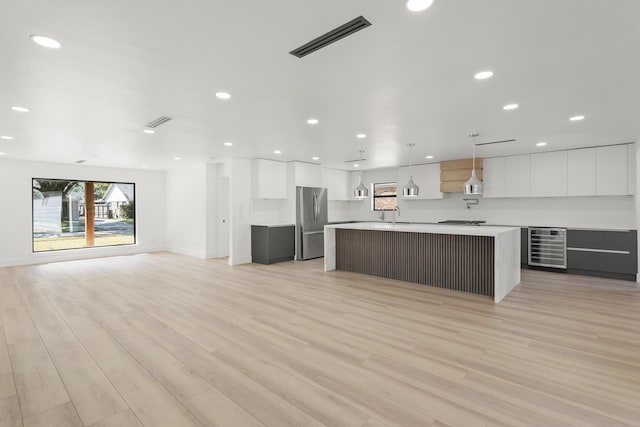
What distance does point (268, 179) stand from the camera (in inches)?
300

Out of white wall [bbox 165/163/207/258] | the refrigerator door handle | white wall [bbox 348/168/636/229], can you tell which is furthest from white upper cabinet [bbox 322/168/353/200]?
white wall [bbox 165/163/207/258]

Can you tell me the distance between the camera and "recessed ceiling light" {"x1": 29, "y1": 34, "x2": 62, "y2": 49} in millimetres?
2113

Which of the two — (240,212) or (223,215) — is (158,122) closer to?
(240,212)

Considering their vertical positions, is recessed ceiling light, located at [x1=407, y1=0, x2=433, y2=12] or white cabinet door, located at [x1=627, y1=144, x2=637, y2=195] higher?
recessed ceiling light, located at [x1=407, y1=0, x2=433, y2=12]

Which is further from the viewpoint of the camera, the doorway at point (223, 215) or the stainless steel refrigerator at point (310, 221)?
the doorway at point (223, 215)

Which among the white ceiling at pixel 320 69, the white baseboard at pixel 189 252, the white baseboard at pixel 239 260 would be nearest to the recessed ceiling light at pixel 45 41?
the white ceiling at pixel 320 69

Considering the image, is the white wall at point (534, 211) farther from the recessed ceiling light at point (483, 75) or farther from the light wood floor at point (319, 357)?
the recessed ceiling light at point (483, 75)

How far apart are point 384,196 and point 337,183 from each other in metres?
1.50

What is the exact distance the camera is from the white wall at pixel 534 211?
6035mm

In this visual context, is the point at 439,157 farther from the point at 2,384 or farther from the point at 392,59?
the point at 2,384

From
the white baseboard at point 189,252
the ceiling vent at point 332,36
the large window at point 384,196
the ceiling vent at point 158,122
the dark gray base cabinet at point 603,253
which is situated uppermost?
the ceiling vent at point 158,122

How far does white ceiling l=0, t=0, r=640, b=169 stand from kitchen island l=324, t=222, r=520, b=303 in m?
1.58

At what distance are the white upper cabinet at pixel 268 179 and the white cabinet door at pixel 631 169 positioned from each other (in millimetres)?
6773

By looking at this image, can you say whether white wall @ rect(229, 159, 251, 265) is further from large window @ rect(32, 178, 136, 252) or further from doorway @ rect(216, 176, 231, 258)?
large window @ rect(32, 178, 136, 252)
